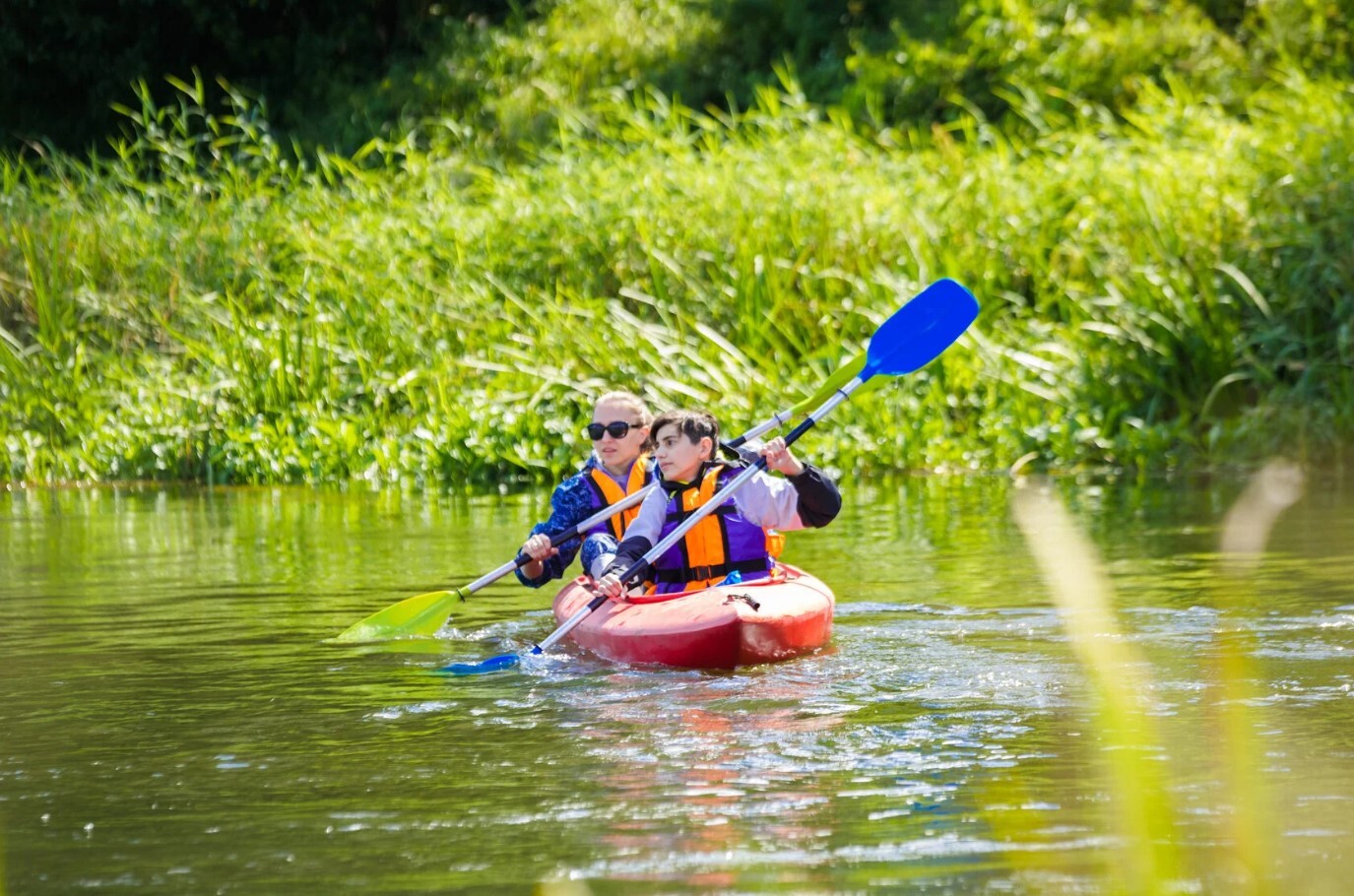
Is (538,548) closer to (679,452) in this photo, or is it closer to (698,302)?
(679,452)

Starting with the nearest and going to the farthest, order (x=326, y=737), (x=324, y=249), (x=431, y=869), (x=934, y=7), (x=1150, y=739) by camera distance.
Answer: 1. (x=431, y=869)
2. (x=1150, y=739)
3. (x=326, y=737)
4. (x=324, y=249)
5. (x=934, y=7)

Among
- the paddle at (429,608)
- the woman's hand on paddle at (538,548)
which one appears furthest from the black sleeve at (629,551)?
the woman's hand on paddle at (538,548)

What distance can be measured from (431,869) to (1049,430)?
9411 millimetres

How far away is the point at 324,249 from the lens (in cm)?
1483

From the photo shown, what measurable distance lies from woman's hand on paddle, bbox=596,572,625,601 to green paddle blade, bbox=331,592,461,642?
0.77 meters

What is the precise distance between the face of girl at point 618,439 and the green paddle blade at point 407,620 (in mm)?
753

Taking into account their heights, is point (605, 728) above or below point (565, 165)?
below

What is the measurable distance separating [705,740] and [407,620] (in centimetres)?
215

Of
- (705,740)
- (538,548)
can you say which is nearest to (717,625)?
(705,740)

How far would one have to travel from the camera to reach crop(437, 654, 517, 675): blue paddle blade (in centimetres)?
582

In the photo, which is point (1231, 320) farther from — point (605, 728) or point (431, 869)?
point (431, 869)

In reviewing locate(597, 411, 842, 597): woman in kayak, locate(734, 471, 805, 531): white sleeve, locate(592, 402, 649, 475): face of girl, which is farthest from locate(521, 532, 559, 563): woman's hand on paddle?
locate(734, 471, 805, 531): white sleeve

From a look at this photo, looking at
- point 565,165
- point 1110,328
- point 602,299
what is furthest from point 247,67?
point 1110,328

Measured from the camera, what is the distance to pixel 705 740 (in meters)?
4.60
